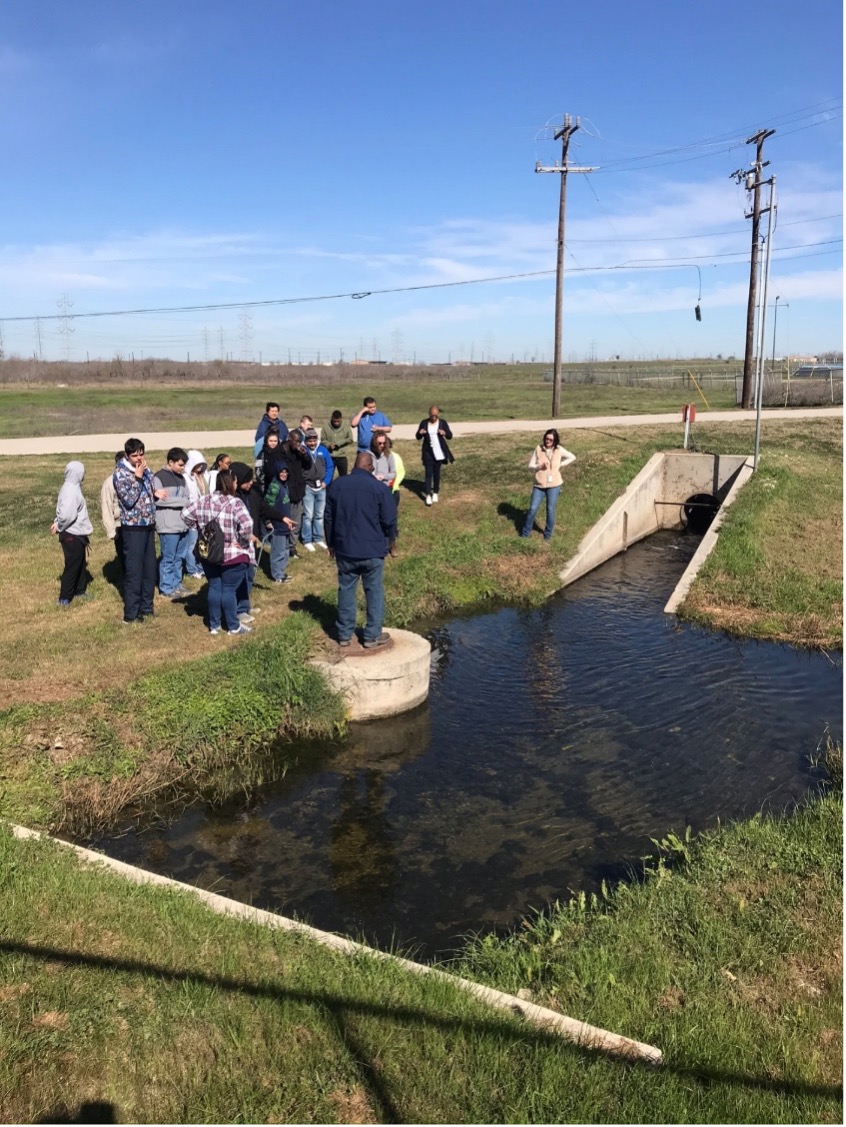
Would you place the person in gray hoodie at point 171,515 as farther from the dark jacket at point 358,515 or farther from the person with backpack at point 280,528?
the dark jacket at point 358,515

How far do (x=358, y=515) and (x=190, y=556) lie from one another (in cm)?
406

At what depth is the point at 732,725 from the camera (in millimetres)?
9148

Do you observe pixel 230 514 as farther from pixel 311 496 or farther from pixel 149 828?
pixel 311 496

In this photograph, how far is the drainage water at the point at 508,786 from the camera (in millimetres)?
6238

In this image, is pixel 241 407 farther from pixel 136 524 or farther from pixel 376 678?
pixel 376 678

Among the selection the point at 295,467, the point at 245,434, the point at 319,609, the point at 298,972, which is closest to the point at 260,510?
the point at 295,467

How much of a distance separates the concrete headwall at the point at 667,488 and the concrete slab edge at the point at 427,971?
1359cm

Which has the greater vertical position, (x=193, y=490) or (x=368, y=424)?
(x=368, y=424)

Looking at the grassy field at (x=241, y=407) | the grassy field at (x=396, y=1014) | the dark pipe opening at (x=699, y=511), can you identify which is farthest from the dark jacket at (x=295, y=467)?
the grassy field at (x=241, y=407)

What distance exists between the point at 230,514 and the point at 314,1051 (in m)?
6.11

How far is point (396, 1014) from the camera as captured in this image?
407 cm

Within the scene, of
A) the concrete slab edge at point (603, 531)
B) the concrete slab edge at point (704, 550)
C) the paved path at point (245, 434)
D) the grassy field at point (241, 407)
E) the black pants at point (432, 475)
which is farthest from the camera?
the grassy field at point (241, 407)

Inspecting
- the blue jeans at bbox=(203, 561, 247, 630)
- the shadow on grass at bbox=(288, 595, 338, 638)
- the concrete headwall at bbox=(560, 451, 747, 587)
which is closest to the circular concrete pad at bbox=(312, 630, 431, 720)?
the shadow on grass at bbox=(288, 595, 338, 638)

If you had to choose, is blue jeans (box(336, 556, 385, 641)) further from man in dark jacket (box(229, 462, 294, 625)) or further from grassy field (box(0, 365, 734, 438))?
grassy field (box(0, 365, 734, 438))
